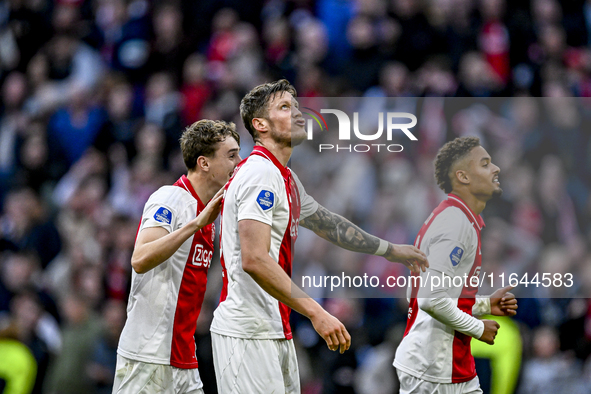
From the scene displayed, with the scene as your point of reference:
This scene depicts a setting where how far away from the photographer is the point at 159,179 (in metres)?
7.73

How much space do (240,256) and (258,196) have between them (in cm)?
37

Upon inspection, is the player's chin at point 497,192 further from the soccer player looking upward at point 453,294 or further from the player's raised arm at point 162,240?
the player's raised arm at point 162,240

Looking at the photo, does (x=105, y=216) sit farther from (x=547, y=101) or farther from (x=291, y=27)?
(x=547, y=101)

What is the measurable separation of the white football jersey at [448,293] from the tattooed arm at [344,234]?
188 millimetres

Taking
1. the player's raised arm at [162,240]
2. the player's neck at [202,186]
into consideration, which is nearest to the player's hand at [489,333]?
the player's raised arm at [162,240]

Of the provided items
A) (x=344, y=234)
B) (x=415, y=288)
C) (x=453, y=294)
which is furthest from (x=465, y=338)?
(x=344, y=234)

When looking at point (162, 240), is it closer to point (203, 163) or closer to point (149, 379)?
point (203, 163)

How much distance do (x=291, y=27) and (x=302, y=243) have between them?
206 inches

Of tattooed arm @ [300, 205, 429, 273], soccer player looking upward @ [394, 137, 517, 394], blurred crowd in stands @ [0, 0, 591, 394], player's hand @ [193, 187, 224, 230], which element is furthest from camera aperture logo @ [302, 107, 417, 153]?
player's hand @ [193, 187, 224, 230]

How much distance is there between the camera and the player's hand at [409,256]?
392 cm

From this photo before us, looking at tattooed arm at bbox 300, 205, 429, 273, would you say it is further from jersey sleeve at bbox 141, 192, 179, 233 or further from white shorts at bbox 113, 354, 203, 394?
white shorts at bbox 113, 354, 203, 394

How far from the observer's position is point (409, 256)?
3.96 metres

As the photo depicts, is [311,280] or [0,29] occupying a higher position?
[0,29]

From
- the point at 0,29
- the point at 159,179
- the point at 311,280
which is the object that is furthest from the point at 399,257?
the point at 0,29
